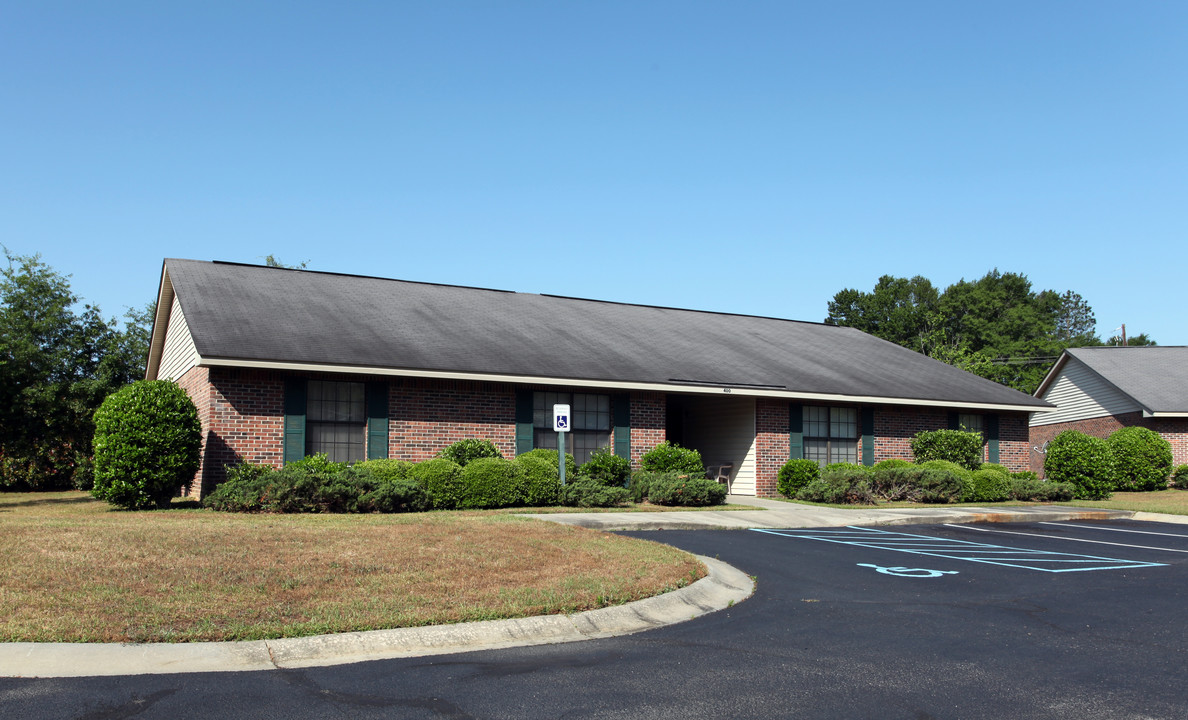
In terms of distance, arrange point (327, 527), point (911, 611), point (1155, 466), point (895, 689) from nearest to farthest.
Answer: point (895, 689) < point (911, 611) < point (327, 527) < point (1155, 466)

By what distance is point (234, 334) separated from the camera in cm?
1827

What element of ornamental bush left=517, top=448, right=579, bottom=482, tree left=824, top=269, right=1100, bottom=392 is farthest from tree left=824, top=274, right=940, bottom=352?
ornamental bush left=517, top=448, right=579, bottom=482

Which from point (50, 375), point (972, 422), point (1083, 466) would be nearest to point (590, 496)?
point (972, 422)

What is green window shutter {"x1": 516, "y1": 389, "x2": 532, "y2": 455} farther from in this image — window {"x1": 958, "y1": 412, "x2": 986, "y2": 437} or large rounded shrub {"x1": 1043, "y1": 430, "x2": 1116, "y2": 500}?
large rounded shrub {"x1": 1043, "y1": 430, "x2": 1116, "y2": 500}

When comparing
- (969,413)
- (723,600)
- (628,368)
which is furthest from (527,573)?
(969,413)

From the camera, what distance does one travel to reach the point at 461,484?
680 inches

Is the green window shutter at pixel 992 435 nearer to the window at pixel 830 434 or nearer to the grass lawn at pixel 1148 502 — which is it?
the grass lawn at pixel 1148 502

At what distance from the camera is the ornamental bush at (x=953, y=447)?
960 inches

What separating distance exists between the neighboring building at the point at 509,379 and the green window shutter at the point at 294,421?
0.09ft

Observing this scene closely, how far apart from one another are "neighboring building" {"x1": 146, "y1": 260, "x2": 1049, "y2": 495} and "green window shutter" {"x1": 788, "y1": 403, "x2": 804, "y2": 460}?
6cm

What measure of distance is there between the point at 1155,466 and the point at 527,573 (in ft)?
94.7

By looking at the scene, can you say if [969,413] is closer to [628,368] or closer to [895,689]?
[628,368]

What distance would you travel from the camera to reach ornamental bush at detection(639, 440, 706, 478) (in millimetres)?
21109

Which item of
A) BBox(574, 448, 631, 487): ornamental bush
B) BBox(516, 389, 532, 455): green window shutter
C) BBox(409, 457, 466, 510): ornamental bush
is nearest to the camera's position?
BBox(409, 457, 466, 510): ornamental bush
